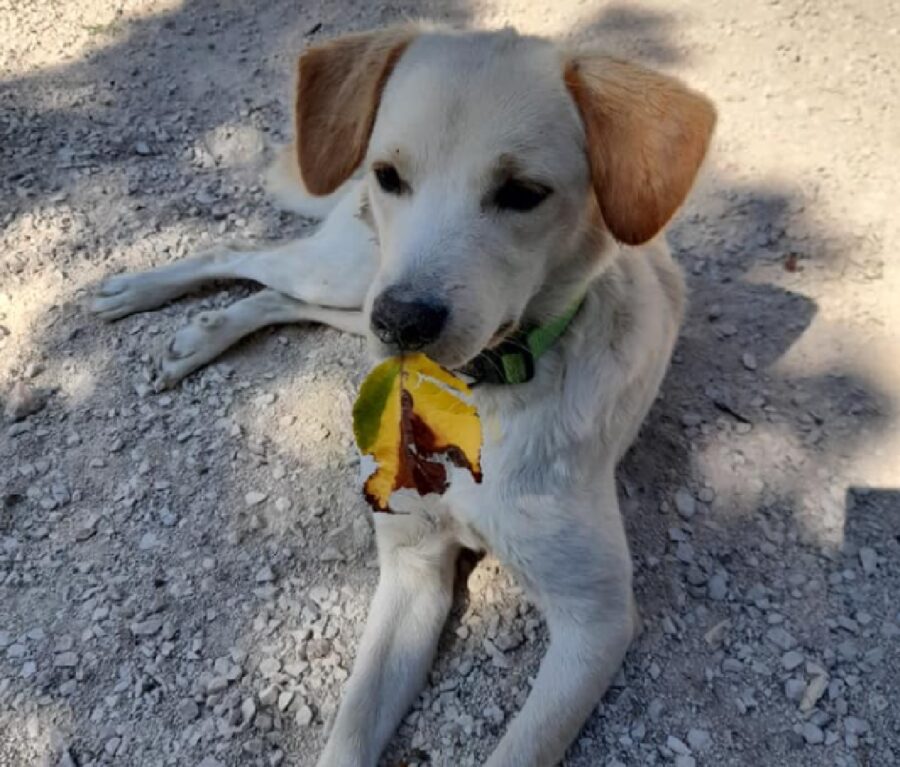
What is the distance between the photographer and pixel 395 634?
2531 millimetres

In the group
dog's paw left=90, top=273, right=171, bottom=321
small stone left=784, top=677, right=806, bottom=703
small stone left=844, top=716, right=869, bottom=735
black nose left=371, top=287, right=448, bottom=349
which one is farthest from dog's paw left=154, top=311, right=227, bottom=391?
small stone left=844, top=716, right=869, bottom=735

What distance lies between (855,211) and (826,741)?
7.36 feet

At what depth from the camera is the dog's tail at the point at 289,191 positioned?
12.1ft

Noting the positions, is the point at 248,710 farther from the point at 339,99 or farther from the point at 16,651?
the point at 339,99

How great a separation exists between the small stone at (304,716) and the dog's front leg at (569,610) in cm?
51

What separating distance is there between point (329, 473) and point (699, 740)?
1.36 meters

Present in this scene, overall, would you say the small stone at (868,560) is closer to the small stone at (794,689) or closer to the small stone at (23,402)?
the small stone at (794,689)

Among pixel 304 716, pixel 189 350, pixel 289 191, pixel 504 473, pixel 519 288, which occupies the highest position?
pixel 519 288

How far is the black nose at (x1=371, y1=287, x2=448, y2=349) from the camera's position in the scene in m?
1.81

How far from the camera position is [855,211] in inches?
149

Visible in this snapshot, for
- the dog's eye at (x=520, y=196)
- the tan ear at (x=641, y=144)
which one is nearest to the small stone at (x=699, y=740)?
the tan ear at (x=641, y=144)

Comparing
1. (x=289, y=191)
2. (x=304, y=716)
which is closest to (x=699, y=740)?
(x=304, y=716)

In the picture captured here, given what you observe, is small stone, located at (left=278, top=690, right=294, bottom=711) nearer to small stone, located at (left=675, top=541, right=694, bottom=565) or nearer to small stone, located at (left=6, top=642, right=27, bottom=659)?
small stone, located at (left=6, top=642, right=27, bottom=659)

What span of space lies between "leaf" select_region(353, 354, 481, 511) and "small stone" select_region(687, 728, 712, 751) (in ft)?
3.47
